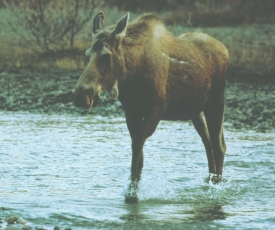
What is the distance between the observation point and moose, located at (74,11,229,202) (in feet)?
28.7

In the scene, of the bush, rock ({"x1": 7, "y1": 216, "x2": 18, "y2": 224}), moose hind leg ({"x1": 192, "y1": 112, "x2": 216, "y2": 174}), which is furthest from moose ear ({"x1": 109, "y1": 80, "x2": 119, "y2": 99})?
the bush

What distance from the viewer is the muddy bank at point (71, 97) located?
16281 millimetres

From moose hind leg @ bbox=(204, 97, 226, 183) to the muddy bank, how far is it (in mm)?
4475

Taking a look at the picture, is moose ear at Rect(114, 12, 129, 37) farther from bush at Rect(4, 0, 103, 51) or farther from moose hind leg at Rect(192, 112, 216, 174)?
bush at Rect(4, 0, 103, 51)

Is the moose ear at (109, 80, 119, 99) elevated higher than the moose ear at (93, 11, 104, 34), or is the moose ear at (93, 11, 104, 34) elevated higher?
the moose ear at (93, 11, 104, 34)

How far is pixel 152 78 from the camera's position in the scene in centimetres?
914

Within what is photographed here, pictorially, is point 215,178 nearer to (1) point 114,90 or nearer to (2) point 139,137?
(2) point 139,137

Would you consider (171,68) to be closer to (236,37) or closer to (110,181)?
(110,181)

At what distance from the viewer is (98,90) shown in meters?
8.59

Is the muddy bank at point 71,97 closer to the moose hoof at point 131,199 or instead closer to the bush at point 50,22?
the bush at point 50,22

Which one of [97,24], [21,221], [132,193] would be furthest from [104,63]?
[21,221]

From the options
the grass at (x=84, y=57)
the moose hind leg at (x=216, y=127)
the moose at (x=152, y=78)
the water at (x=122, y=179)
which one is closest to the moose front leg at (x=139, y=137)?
the moose at (x=152, y=78)

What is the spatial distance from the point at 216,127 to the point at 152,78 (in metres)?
1.59

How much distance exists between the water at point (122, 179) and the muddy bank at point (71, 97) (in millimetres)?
1526
